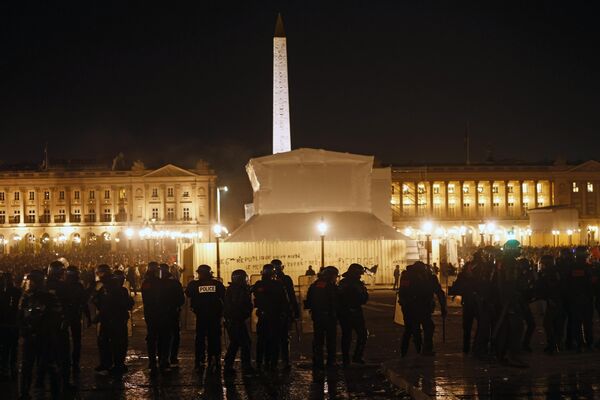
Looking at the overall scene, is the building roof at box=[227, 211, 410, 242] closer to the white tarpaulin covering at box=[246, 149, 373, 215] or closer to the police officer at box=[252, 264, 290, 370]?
the white tarpaulin covering at box=[246, 149, 373, 215]

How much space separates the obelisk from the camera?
55.2 m

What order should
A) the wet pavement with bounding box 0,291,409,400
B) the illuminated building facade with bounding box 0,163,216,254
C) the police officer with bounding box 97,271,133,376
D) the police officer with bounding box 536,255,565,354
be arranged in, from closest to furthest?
the wet pavement with bounding box 0,291,409,400 → the police officer with bounding box 97,271,133,376 → the police officer with bounding box 536,255,565,354 → the illuminated building facade with bounding box 0,163,216,254

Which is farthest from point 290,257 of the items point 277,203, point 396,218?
point 396,218

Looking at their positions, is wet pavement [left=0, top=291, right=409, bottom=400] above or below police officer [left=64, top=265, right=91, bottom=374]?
below

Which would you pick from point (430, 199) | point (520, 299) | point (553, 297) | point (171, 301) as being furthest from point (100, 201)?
point (520, 299)

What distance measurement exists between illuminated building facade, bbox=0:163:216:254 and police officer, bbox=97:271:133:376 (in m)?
99.6

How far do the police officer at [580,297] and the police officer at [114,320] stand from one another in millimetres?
6772

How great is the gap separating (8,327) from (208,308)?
2853 mm

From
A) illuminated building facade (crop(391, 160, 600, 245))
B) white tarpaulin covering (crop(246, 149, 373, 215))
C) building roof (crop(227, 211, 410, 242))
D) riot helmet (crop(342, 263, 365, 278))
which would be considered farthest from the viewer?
illuminated building facade (crop(391, 160, 600, 245))

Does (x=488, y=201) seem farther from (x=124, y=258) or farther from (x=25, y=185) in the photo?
(x=124, y=258)

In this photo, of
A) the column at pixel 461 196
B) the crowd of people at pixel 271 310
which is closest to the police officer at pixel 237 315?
the crowd of people at pixel 271 310

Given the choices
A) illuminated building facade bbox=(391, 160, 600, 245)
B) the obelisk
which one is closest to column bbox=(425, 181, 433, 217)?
illuminated building facade bbox=(391, 160, 600, 245)

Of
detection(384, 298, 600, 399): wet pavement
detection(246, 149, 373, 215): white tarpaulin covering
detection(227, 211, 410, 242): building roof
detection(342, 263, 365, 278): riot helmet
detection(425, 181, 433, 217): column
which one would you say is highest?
detection(425, 181, 433, 217): column

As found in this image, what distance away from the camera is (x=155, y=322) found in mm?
13039
